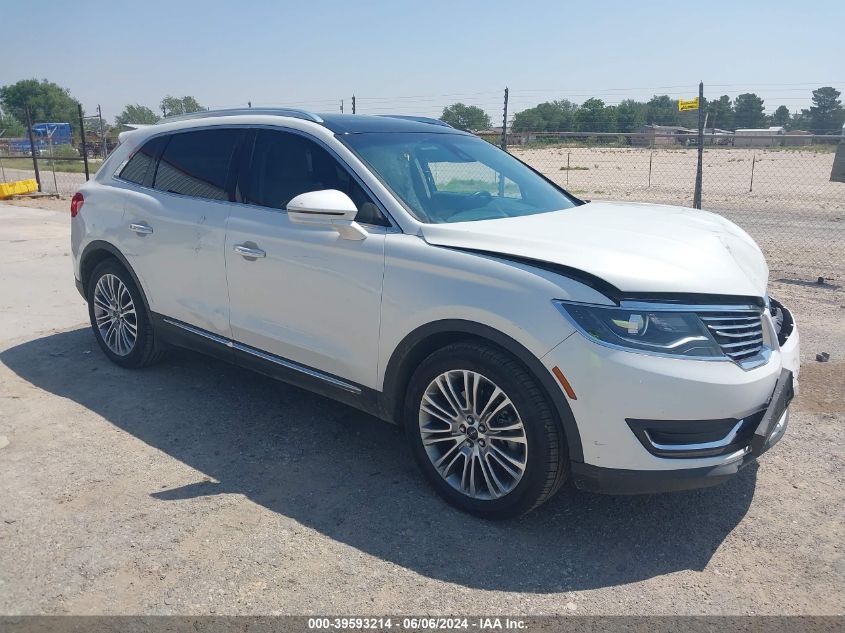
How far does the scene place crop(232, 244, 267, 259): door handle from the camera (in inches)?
159

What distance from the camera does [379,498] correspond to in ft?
11.7

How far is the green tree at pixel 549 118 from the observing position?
21.7 m

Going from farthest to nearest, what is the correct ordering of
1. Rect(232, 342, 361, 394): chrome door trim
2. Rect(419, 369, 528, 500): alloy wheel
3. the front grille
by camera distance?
Rect(232, 342, 361, 394): chrome door trim < Rect(419, 369, 528, 500): alloy wheel < the front grille

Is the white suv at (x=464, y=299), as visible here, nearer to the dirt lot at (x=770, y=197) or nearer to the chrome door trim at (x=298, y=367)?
the chrome door trim at (x=298, y=367)

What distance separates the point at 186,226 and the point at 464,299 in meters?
2.21

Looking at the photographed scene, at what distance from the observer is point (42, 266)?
9078 millimetres

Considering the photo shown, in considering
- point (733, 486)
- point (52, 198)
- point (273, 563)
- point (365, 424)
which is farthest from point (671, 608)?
point (52, 198)

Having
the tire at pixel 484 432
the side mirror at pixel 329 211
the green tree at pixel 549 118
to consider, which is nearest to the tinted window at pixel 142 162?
the side mirror at pixel 329 211

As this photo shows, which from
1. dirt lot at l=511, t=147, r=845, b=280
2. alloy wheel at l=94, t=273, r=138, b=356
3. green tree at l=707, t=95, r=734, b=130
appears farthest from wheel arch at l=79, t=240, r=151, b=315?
green tree at l=707, t=95, r=734, b=130

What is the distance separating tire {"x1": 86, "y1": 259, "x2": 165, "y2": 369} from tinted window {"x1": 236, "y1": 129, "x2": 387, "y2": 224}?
1386 millimetres

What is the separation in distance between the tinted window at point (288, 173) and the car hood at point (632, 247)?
2.10 feet

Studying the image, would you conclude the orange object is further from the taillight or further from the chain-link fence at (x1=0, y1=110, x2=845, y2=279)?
the taillight

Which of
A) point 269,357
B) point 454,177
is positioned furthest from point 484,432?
point 454,177

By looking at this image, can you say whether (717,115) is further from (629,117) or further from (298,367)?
(298,367)
